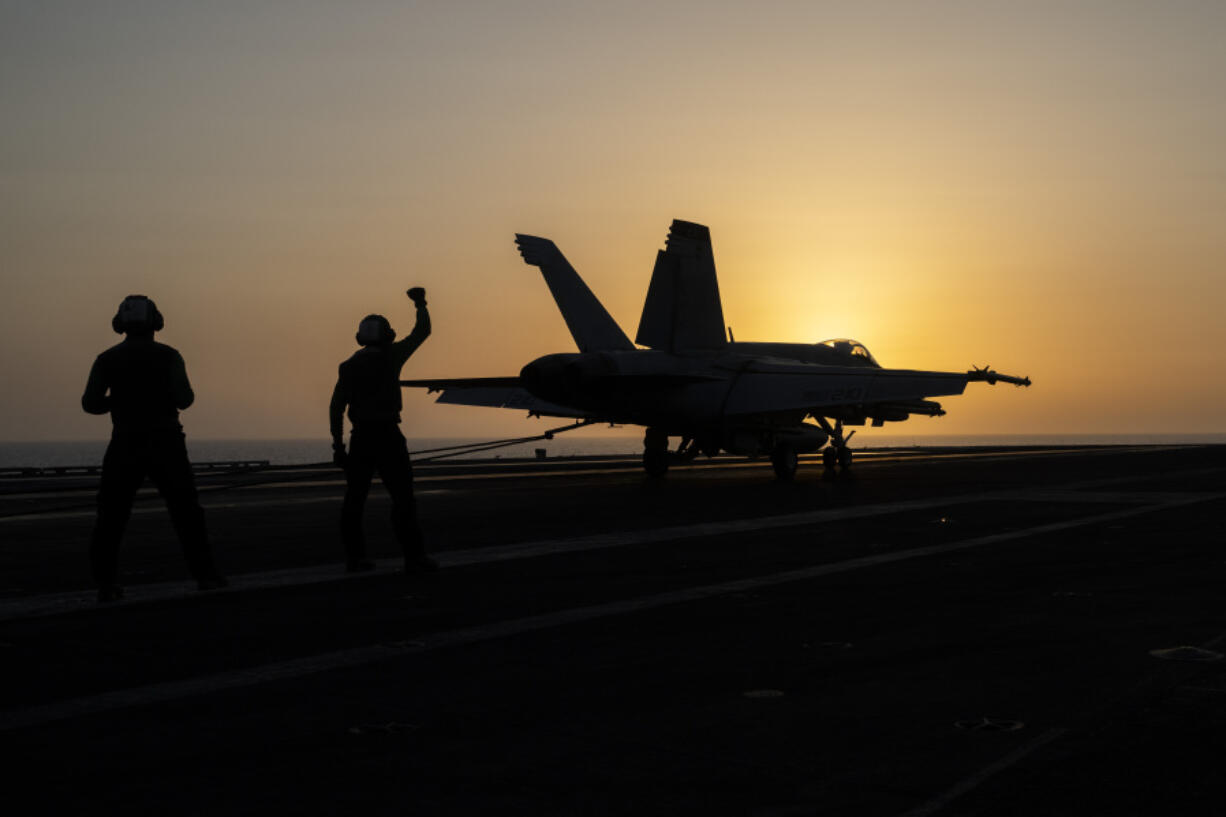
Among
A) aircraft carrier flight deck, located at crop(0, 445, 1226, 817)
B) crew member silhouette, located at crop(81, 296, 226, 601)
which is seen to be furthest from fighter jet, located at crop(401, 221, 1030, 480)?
crew member silhouette, located at crop(81, 296, 226, 601)

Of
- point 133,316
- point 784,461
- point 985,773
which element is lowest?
point 985,773

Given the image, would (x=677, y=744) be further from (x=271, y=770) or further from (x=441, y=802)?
(x=271, y=770)

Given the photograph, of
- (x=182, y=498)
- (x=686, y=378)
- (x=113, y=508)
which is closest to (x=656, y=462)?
(x=686, y=378)

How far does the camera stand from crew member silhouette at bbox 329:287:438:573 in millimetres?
11188

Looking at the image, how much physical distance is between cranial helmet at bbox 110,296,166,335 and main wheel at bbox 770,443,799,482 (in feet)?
65.8

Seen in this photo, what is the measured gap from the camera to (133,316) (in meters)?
9.84

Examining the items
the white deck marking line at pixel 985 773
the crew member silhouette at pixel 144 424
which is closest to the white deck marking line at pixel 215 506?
the crew member silhouette at pixel 144 424

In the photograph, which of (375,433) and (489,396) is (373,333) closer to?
(375,433)

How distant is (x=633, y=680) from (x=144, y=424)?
213 inches

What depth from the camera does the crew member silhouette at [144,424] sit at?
957cm

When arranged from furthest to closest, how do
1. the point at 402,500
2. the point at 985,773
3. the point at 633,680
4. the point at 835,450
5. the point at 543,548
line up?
the point at 835,450 → the point at 543,548 → the point at 402,500 → the point at 633,680 → the point at 985,773

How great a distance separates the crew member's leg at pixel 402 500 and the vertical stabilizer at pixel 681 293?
15.5 m

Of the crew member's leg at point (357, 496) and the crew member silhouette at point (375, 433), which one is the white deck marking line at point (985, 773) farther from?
the crew member's leg at point (357, 496)

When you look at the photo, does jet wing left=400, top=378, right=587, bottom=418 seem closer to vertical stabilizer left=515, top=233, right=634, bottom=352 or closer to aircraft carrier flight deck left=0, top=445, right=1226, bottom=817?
vertical stabilizer left=515, top=233, right=634, bottom=352
